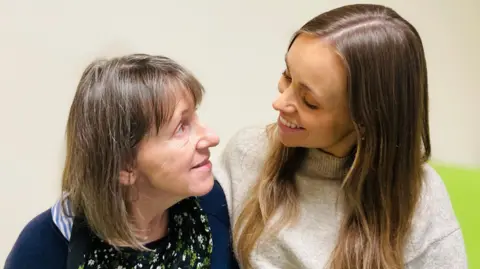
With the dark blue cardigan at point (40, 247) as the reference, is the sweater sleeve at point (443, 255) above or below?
below

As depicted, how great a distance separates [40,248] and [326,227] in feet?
1.65

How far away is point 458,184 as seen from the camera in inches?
62.0

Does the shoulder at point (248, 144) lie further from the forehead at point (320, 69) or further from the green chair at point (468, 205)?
the green chair at point (468, 205)

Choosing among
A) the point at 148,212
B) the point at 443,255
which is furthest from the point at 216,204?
the point at 443,255

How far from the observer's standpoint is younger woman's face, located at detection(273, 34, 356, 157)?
2.88 feet

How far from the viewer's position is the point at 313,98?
2.95ft

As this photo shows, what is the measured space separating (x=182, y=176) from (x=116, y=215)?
0.13m

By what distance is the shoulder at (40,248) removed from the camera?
932mm

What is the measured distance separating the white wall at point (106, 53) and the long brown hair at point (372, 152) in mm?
488

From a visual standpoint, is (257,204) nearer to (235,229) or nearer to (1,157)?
(235,229)

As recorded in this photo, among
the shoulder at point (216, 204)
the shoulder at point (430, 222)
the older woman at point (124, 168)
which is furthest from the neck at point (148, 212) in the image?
the shoulder at point (430, 222)

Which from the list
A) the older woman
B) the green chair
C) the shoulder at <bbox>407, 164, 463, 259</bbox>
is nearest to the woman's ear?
the older woman

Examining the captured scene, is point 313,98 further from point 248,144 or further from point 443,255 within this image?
point 443,255

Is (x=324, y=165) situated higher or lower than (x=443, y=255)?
higher
